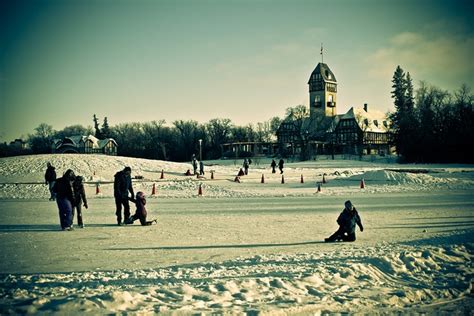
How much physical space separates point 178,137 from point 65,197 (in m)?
98.3

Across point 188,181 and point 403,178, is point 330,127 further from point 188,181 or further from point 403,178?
point 188,181

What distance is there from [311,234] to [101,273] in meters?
5.66

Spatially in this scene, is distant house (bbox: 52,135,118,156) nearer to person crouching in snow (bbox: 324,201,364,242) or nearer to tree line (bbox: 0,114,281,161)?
tree line (bbox: 0,114,281,161)

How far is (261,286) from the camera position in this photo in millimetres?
6039

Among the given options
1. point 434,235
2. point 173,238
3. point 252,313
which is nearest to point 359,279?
point 252,313

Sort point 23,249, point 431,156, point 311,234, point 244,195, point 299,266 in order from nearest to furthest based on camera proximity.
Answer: point 299,266 → point 23,249 → point 311,234 → point 244,195 → point 431,156

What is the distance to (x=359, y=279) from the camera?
647cm

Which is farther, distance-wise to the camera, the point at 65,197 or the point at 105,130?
the point at 105,130

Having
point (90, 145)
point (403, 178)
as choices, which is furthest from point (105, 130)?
point (403, 178)

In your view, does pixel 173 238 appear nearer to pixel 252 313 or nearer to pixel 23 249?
pixel 23 249

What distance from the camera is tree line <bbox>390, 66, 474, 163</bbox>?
180ft

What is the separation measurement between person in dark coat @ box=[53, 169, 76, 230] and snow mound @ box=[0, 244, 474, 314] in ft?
14.2

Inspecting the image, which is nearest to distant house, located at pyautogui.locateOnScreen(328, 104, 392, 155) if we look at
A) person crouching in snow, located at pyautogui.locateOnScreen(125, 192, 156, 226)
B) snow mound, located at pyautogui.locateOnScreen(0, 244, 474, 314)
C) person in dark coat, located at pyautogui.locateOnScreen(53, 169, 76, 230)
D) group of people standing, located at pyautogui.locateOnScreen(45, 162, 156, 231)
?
person crouching in snow, located at pyautogui.locateOnScreen(125, 192, 156, 226)

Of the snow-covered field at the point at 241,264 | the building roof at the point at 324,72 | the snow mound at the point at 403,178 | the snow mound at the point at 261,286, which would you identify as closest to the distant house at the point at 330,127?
the building roof at the point at 324,72
